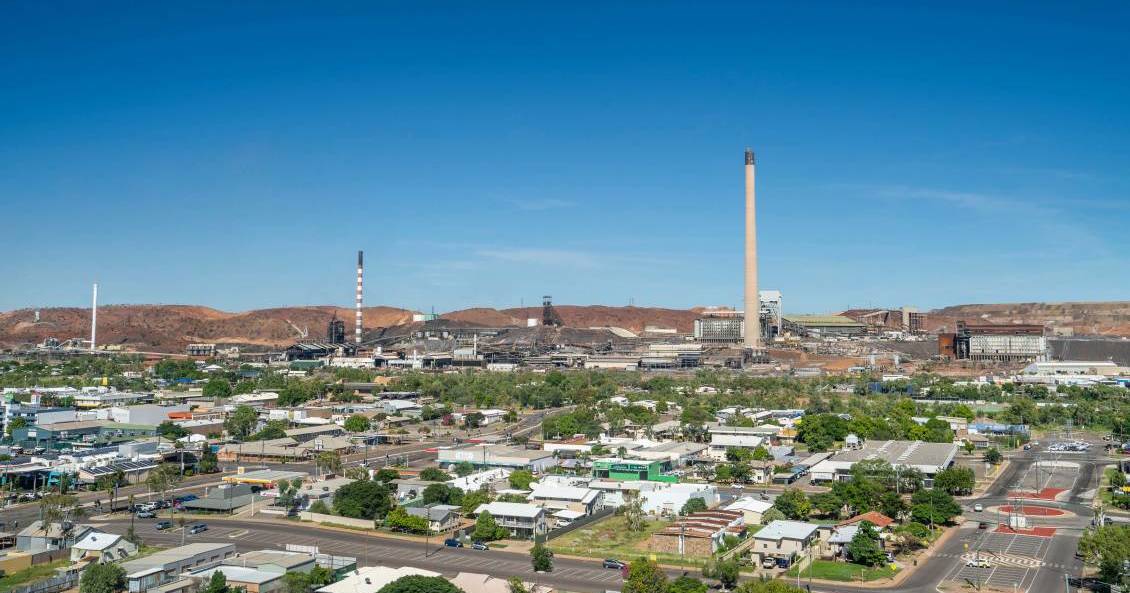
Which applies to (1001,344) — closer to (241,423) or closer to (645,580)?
(241,423)

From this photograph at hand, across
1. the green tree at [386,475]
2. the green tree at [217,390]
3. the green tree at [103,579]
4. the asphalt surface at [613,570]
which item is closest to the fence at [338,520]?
the asphalt surface at [613,570]

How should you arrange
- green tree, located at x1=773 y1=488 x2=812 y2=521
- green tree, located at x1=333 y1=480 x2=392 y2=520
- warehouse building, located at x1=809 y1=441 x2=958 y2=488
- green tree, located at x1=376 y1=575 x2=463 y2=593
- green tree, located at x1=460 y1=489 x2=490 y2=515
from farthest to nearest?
warehouse building, located at x1=809 y1=441 x2=958 y2=488 → green tree, located at x1=460 y1=489 x2=490 y2=515 → green tree, located at x1=333 y1=480 x2=392 y2=520 → green tree, located at x1=773 y1=488 x2=812 y2=521 → green tree, located at x1=376 y1=575 x2=463 y2=593

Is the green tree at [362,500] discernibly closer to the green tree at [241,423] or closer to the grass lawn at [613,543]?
the grass lawn at [613,543]

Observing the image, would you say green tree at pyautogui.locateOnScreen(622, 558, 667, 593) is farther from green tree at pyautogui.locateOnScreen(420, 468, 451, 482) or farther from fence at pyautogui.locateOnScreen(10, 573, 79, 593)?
green tree at pyautogui.locateOnScreen(420, 468, 451, 482)

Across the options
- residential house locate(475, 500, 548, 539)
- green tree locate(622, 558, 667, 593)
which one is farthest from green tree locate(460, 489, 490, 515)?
green tree locate(622, 558, 667, 593)

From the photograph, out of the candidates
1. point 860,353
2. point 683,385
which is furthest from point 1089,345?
point 683,385

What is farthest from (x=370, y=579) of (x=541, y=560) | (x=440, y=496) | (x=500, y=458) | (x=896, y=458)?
(x=896, y=458)
